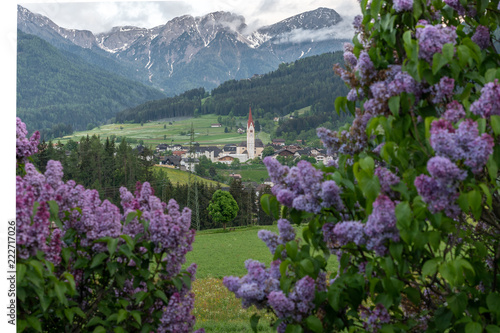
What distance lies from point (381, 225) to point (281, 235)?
699mm

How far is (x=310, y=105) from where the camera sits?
164875mm

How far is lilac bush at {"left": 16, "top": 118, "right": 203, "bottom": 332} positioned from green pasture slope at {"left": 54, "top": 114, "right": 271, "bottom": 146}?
134 metres

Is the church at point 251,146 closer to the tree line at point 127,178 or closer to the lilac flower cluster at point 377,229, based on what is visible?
the tree line at point 127,178

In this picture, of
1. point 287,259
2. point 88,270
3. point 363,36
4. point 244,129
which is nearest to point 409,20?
point 363,36

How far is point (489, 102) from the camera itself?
1877mm

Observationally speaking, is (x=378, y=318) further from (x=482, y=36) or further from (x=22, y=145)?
(x=22, y=145)

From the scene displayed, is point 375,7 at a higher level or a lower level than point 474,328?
higher

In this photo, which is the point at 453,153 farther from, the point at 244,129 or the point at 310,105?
the point at 310,105

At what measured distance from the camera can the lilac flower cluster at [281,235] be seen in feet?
8.01

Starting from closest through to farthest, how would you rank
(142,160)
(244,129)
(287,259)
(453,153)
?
(453,153) → (287,259) → (142,160) → (244,129)

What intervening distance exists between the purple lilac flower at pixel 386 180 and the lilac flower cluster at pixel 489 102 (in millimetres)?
444

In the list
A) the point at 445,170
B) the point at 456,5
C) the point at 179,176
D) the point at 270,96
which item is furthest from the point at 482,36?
the point at 270,96

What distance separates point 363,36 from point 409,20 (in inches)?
17.9

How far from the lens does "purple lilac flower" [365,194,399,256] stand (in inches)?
75.6
